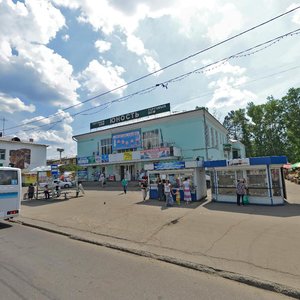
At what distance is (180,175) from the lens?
16.5 m

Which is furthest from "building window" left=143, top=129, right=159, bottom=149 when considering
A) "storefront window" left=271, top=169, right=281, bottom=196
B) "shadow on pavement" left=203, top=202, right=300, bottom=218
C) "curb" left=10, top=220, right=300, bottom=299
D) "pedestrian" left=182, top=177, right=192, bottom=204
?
"curb" left=10, top=220, right=300, bottom=299

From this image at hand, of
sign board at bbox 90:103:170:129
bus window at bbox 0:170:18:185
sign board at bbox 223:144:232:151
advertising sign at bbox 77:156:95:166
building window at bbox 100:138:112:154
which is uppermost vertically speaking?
sign board at bbox 90:103:170:129

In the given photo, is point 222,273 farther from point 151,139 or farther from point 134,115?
point 134,115

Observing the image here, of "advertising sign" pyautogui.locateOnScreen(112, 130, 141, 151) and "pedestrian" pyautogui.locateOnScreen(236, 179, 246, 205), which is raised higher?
"advertising sign" pyautogui.locateOnScreen(112, 130, 141, 151)

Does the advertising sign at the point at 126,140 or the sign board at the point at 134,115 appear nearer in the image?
the sign board at the point at 134,115

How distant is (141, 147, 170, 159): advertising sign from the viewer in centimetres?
2876

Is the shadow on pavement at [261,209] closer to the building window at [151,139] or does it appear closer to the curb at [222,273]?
the curb at [222,273]

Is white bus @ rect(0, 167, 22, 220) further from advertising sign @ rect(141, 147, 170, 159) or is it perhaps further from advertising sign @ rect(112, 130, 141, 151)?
advertising sign @ rect(112, 130, 141, 151)

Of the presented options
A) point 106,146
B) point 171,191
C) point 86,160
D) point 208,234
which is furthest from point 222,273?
point 86,160

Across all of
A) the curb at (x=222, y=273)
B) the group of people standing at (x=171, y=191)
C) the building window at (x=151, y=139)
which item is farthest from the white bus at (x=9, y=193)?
the building window at (x=151, y=139)

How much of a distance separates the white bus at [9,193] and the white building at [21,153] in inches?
1456

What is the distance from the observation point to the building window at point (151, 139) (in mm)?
32281

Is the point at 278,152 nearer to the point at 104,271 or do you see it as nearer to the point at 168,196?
the point at 168,196

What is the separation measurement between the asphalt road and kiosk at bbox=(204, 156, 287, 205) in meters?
9.52
